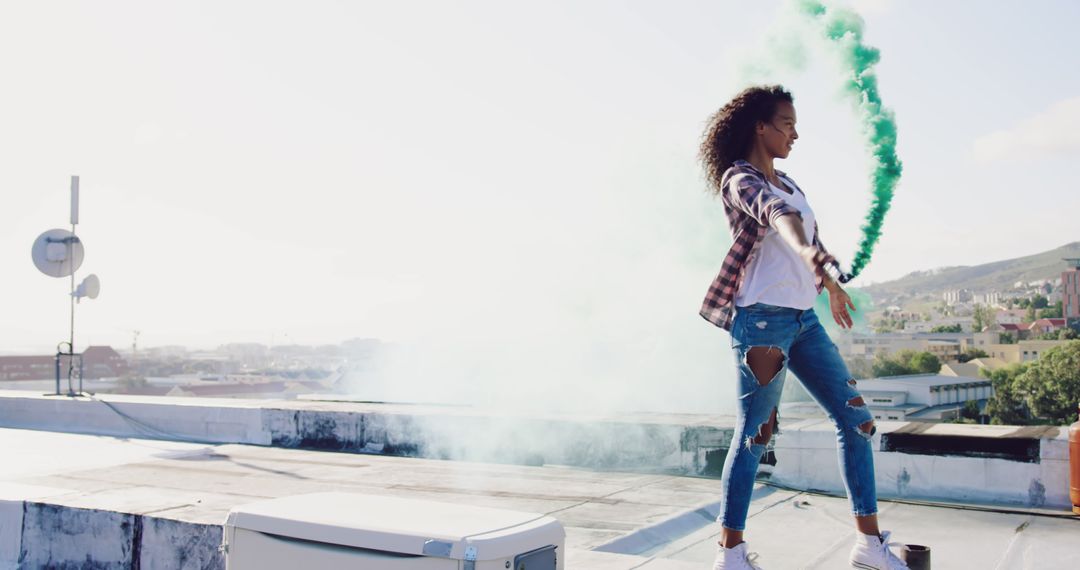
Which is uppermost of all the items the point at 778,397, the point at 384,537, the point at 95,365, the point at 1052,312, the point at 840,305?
the point at 1052,312

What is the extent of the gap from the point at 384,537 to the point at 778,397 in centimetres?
147

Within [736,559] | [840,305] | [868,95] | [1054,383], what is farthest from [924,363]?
[840,305]

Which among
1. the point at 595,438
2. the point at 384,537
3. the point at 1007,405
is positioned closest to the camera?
the point at 384,537

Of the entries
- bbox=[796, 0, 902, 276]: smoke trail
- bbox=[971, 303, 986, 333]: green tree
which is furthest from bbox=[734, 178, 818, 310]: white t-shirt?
bbox=[971, 303, 986, 333]: green tree

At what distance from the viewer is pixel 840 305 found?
2.67 meters

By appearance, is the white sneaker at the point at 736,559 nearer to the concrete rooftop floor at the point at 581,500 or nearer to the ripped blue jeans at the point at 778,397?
the ripped blue jeans at the point at 778,397

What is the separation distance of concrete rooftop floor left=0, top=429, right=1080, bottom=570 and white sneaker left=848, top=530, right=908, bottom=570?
0.45 m

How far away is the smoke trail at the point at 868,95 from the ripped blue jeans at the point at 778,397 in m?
19.4

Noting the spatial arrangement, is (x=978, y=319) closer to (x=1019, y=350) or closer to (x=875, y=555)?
(x=1019, y=350)

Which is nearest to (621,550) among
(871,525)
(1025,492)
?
(871,525)

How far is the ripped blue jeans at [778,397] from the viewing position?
2928 mm

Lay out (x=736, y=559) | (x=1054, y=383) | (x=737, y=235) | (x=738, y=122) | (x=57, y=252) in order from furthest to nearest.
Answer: (x=1054, y=383)
(x=57, y=252)
(x=738, y=122)
(x=737, y=235)
(x=736, y=559)

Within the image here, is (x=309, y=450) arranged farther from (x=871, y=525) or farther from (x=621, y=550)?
(x=871, y=525)

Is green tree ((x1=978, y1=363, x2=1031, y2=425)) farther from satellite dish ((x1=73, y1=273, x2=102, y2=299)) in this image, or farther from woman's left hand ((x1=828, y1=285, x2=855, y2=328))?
woman's left hand ((x1=828, y1=285, x2=855, y2=328))
